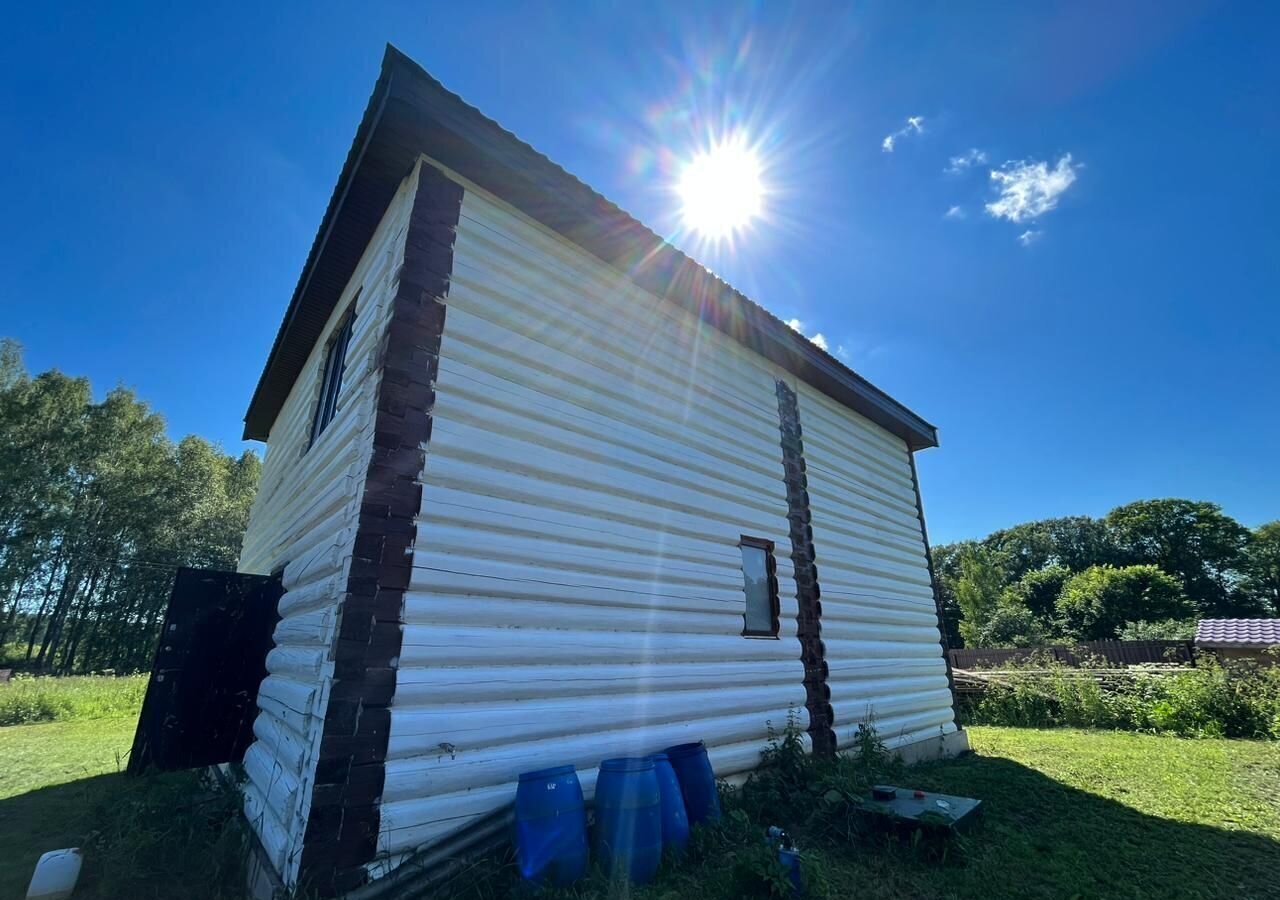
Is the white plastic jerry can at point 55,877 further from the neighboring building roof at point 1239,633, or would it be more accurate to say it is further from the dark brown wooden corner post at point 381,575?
the neighboring building roof at point 1239,633

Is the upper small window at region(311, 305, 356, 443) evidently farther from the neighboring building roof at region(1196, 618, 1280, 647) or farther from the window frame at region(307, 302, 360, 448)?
the neighboring building roof at region(1196, 618, 1280, 647)

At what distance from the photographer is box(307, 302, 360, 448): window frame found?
213 inches

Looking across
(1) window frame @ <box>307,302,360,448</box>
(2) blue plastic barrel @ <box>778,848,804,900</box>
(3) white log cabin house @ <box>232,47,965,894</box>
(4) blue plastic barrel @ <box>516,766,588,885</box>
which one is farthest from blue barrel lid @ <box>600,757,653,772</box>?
(1) window frame @ <box>307,302,360,448</box>

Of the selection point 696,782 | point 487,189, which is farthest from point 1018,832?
point 487,189

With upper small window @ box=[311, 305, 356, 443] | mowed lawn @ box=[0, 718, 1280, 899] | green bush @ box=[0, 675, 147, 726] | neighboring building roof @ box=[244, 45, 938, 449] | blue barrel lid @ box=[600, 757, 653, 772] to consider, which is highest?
neighboring building roof @ box=[244, 45, 938, 449]

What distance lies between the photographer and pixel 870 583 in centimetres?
773

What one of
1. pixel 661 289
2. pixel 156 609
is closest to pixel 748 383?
pixel 661 289

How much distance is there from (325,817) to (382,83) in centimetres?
A: 457

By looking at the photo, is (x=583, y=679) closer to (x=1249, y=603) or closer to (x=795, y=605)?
(x=795, y=605)

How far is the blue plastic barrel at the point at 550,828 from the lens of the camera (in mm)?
3008

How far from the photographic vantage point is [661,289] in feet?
18.9

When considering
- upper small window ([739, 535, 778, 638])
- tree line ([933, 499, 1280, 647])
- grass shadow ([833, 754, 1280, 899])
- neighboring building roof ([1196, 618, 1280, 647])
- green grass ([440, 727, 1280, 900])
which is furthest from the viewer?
tree line ([933, 499, 1280, 647])

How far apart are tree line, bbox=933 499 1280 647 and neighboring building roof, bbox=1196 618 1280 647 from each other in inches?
357

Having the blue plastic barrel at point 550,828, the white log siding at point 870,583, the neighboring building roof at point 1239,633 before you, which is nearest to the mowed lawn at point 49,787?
the blue plastic barrel at point 550,828
